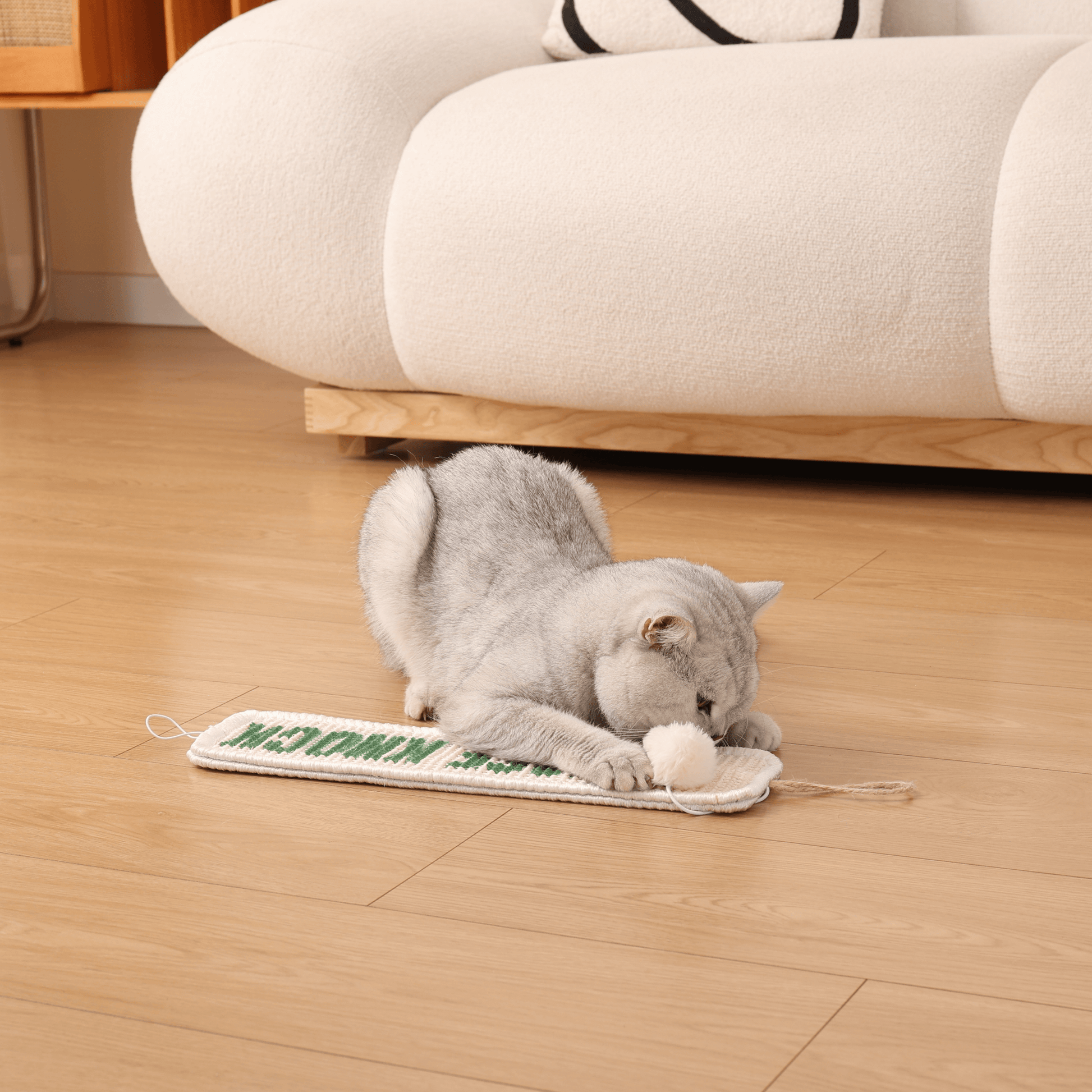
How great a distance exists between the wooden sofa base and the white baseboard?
1605 mm

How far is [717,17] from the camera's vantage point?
238 centimetres

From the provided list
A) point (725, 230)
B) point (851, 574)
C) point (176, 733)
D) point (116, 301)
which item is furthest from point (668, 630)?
point (116, 301)

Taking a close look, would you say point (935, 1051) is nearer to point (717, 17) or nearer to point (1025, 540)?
point (1025, 540)

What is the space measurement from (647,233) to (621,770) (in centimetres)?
98

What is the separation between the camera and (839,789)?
44.7 inches

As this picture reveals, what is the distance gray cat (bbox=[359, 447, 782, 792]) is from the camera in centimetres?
114

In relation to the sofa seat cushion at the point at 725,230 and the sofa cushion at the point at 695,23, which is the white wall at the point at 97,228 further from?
the sofa seat cushion at the point at 725,230

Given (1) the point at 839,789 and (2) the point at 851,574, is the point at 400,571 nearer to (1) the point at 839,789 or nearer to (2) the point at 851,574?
(1) the point at 839,789

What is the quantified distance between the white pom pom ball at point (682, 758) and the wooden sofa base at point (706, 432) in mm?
1022

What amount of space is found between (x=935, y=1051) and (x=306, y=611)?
96cm

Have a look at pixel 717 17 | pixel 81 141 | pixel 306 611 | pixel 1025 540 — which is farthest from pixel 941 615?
pixel 81 141

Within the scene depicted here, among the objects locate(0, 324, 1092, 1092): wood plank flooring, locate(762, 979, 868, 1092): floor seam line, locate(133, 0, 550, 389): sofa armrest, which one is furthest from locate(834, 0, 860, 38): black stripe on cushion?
locate(762, 979, 868, 1092): floor seam line

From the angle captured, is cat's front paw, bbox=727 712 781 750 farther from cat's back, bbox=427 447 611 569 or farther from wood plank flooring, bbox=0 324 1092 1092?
cat's back, bbox=427 447 611 569

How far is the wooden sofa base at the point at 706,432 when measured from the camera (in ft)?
6.45
